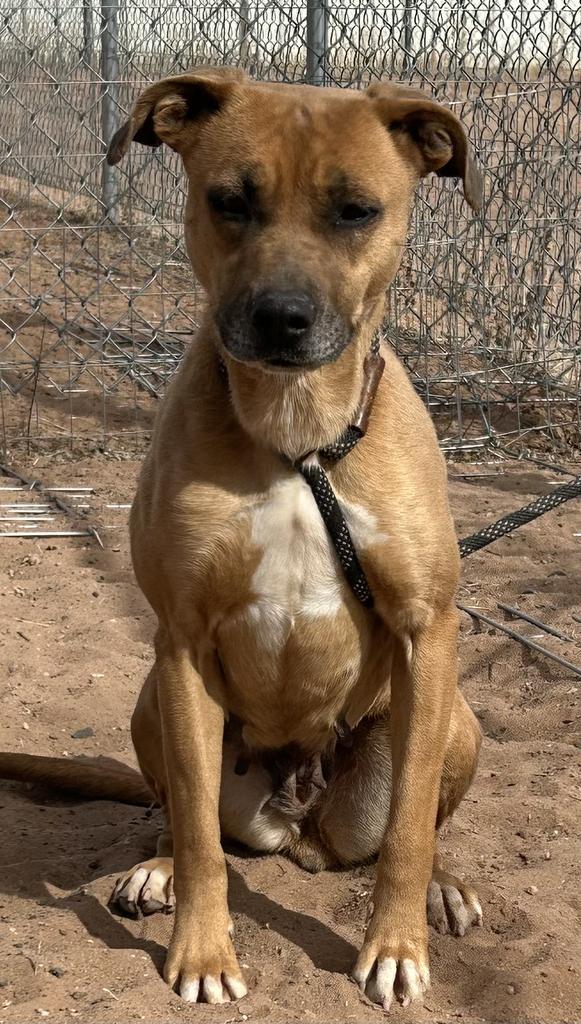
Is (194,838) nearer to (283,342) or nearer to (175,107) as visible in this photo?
(283,342)

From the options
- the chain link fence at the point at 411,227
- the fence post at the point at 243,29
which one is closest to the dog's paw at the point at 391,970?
the chain link fence at the point at 411,227

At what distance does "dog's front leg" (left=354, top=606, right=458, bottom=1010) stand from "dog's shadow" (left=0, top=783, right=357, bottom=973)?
0.16 metres

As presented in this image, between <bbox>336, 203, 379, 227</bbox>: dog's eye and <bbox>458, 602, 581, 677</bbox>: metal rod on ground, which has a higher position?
<bbox>336, 203, 379, 227</bbox>: dog's eye

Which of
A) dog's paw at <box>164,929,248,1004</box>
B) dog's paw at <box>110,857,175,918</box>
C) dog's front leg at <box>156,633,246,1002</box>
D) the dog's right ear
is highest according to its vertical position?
the dog's right ear

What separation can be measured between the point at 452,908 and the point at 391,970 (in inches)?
15.8

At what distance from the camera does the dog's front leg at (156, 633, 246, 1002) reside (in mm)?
2713

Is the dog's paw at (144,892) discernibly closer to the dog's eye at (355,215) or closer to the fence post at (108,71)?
the dog's eye at (355,215)

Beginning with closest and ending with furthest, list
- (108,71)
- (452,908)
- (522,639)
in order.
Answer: (452,908) < (522,639) < (108,71)

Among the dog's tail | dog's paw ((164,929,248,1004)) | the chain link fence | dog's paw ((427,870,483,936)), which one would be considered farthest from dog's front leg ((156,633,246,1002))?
the chain link fence

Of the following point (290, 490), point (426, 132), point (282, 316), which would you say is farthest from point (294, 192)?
point (290, 490)

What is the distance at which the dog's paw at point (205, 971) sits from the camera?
2.68 metres

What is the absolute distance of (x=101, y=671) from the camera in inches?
179

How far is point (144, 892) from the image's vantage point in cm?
309

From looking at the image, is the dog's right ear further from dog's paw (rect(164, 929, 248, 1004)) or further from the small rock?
the small rock
